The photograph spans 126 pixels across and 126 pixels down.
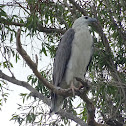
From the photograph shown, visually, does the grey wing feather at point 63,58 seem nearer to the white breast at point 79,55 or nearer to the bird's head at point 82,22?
the white breast at point 79,55

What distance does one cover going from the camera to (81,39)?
487 cm

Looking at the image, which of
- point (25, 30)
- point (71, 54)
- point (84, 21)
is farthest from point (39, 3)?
point (71, 54)

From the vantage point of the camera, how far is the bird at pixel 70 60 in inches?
191

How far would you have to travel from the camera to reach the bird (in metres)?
4.84

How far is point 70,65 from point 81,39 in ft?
1.36

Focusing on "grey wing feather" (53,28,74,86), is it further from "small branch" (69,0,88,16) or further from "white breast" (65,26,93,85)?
"small branch" (69,0,88,16)

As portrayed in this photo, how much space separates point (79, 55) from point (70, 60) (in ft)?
0.52

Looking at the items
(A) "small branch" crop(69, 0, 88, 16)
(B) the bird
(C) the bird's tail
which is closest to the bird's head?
(B) the bird

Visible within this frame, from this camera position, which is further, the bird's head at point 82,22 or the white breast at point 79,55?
the bird's head at point 82,22

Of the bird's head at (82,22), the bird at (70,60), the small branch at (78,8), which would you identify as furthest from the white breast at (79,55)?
the small branch at (78,8)

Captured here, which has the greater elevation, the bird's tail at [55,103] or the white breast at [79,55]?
the white breast at [79,55]

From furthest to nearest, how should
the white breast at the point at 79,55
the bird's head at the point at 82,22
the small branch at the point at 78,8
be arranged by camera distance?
the small branch at the point at 78,8 < the bird's head at the point at 82,22 < the white breast at the point at 79,55

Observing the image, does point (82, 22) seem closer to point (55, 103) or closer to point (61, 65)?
point (61, 65)

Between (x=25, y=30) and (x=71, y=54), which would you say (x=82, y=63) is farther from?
(x=25, y=30)
